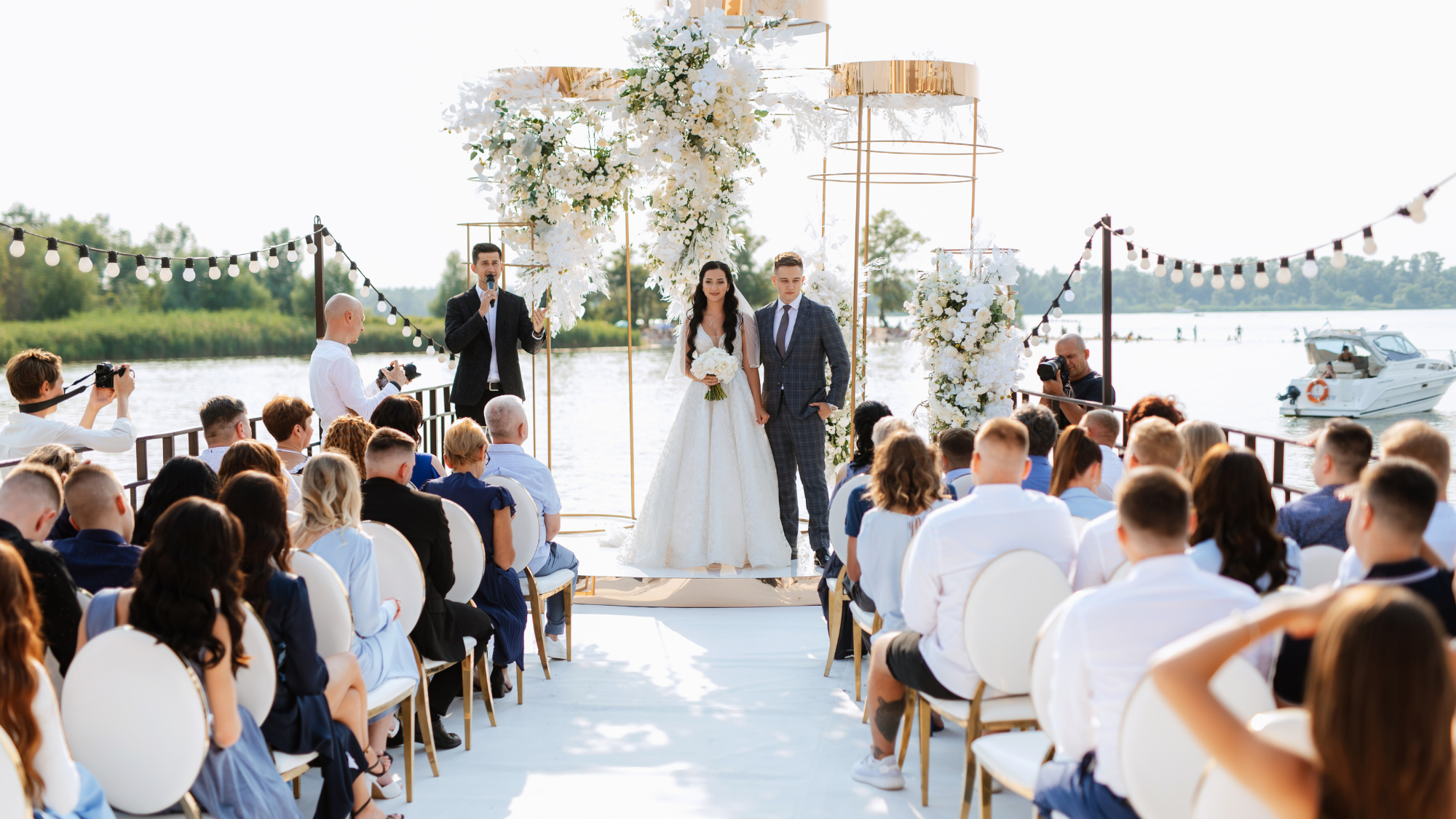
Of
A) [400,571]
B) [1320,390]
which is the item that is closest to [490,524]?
[400,571]

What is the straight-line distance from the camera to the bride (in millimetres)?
6203

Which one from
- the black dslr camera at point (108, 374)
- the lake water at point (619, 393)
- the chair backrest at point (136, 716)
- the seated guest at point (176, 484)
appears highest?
the black dslr camera at point (108, 374)

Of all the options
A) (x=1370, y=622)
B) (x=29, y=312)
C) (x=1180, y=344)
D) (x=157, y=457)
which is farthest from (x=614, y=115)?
(x=1180, y=344)

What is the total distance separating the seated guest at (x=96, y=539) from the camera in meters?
2.64

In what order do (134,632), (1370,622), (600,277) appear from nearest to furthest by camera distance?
(1370,622) < (134,632) < (600,277)

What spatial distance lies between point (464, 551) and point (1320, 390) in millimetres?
29581

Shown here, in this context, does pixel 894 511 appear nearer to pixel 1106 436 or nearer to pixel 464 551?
pixel 1106 436

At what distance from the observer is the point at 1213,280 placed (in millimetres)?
5414

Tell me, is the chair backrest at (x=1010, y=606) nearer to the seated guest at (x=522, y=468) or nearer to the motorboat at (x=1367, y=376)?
the seated guest at (x=522, y=468)

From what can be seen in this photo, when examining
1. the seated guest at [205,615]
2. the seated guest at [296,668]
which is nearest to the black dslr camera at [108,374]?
the seated guest at [296,668]

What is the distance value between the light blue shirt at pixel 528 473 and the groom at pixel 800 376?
194 centimetres

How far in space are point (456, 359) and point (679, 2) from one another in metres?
2.77

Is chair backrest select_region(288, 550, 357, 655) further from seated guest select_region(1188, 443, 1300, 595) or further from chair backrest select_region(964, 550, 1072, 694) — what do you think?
seated guest select_region(1188, 443, 1300, 595)

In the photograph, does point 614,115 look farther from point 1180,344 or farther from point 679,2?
point 1180,344
